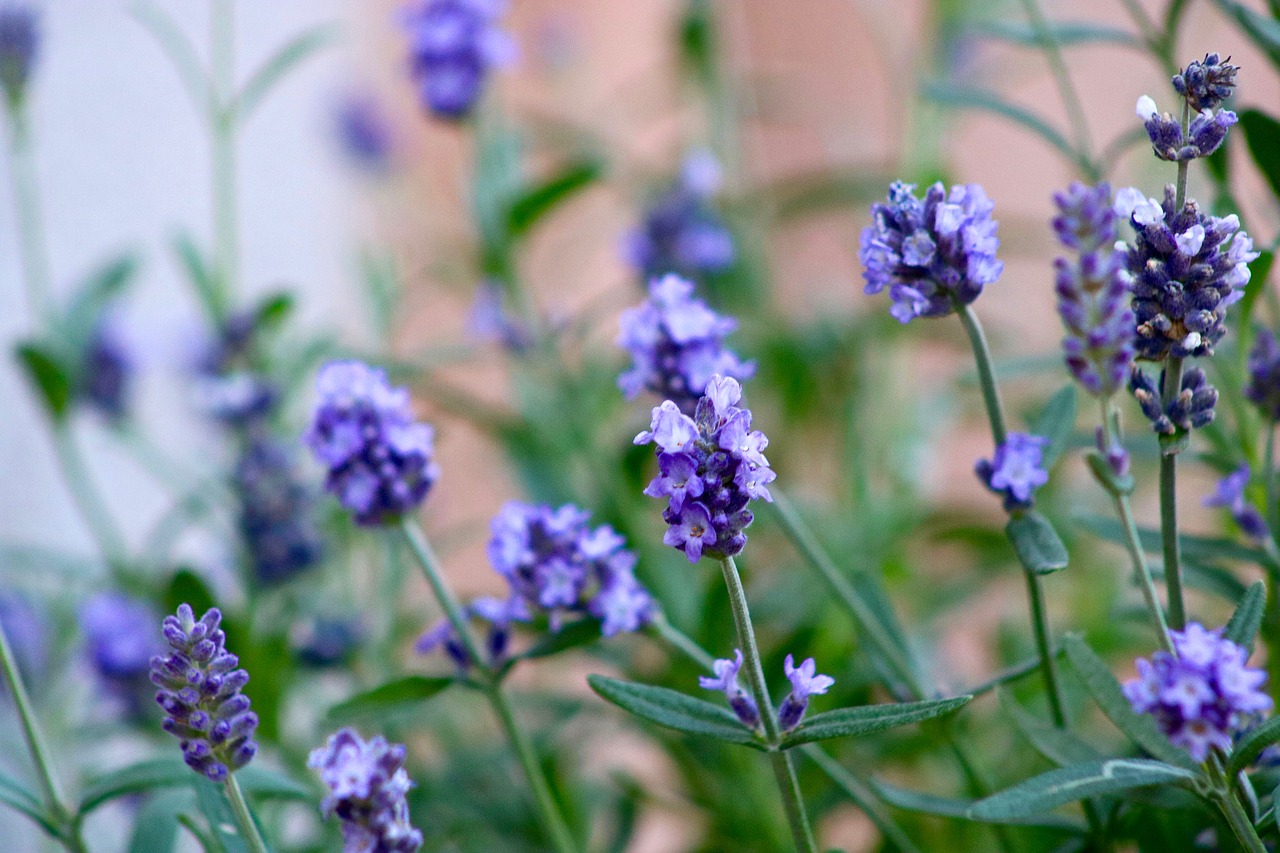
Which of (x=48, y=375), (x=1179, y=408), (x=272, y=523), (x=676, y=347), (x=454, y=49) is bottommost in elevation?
(x=1179, y=408)

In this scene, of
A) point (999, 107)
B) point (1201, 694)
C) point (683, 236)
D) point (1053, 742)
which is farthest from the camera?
point (683, 236)

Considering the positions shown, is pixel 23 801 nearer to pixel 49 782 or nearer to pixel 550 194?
pixel 49 782

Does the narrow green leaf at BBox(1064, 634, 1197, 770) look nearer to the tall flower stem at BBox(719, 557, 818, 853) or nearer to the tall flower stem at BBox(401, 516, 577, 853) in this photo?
the tall flower stem at BBox(719, 557, 818, 853)

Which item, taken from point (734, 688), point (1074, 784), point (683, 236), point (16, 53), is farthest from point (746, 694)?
point (16, 53)

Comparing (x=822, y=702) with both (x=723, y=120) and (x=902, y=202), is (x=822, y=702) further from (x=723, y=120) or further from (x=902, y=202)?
(x=723, y=120)

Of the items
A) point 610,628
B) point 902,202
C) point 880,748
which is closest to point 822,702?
point 880,748

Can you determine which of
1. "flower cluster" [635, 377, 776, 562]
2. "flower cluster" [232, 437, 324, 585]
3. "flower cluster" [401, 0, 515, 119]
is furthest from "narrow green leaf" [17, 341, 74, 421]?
"flower cluster" [635, 377, 776, 562]

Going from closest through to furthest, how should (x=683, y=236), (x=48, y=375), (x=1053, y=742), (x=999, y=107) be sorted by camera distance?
(x=1053, y=742), (x=999, y=107), (x=48, y=375), (x=683, y=236)
